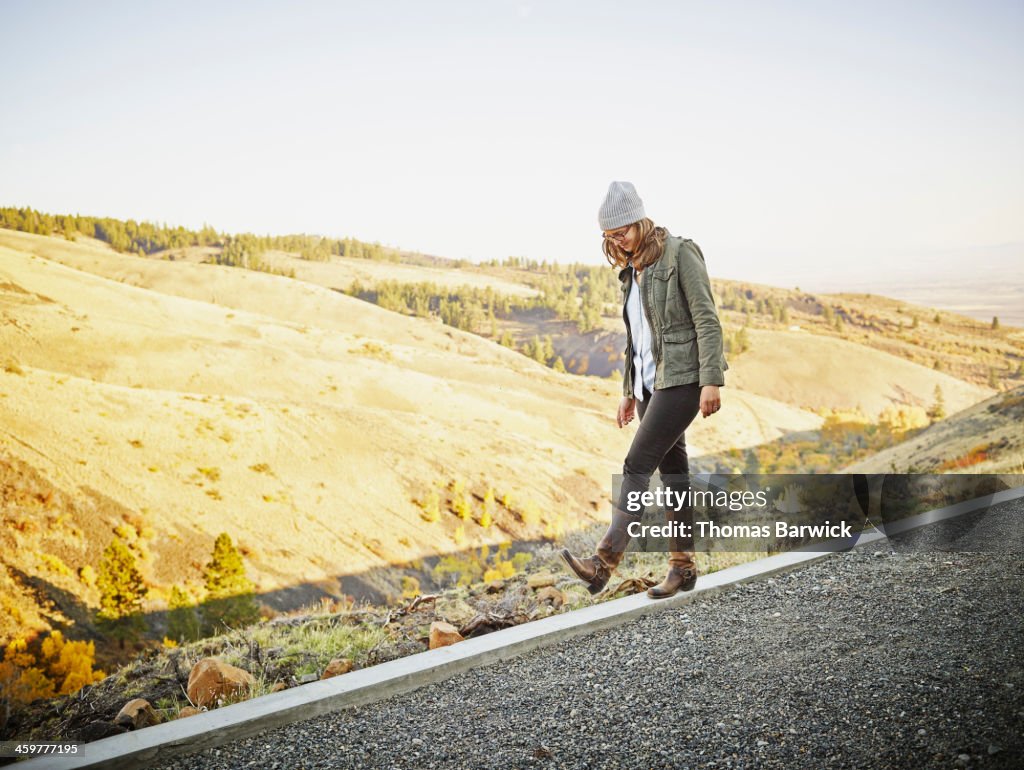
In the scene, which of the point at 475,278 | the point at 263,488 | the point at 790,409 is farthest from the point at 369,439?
the point at 475,278

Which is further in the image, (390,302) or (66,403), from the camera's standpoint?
(390,302)

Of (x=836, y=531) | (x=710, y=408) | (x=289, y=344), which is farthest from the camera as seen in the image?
(x=289, y=344)

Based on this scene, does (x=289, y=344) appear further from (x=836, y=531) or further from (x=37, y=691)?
(x=836, y=531)

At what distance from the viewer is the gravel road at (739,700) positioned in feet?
8.41

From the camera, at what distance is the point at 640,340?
13.5 feet

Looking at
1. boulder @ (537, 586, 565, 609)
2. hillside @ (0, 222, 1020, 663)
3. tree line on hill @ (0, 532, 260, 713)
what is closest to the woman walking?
boulder @ (537, 586, 565, 609)

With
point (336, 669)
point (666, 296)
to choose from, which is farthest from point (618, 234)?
point (336, 669)

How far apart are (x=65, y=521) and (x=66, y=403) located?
5548mm

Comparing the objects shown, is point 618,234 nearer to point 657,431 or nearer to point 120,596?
point 657,431

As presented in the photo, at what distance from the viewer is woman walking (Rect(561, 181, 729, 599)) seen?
3.79 meters

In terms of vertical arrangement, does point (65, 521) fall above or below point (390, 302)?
below

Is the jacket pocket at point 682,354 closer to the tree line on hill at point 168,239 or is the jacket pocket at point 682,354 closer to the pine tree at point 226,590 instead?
the pine tree at point 226,590

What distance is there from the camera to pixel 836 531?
230 inches

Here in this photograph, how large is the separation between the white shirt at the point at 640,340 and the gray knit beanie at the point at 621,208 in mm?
299
